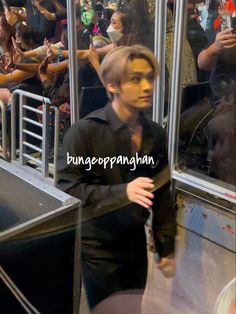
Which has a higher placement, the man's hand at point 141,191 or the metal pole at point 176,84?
the metal pole at point 176,84

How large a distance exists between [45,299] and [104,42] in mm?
655

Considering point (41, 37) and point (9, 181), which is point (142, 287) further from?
point (41, 37)

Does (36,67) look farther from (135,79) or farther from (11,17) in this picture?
(135,79)

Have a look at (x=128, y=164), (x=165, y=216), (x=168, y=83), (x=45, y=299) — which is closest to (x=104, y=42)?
(x=168, y=83)

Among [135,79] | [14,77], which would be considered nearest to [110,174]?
[135,79]

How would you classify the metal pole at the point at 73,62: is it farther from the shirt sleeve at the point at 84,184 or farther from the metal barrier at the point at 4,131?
the metal barrier at the point at 4,131

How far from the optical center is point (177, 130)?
932mm

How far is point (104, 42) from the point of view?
0.97 meters

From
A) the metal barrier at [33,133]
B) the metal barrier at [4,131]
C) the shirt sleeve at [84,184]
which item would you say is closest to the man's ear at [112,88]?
the shirt sleeve at [84,184]

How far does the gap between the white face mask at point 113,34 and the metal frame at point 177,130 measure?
14cm

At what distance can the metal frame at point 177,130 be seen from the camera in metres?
0.85

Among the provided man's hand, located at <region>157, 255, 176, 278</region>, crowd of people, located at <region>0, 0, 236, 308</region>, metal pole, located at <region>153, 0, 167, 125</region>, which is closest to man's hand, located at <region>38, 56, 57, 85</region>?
crowd of people, located at <region>0, 0, 236, 308</region>

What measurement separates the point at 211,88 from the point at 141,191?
Result: 11.3 inches

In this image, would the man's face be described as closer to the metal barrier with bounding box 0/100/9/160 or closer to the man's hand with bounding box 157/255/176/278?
the man's hand with bounding box 157/255/176/278
